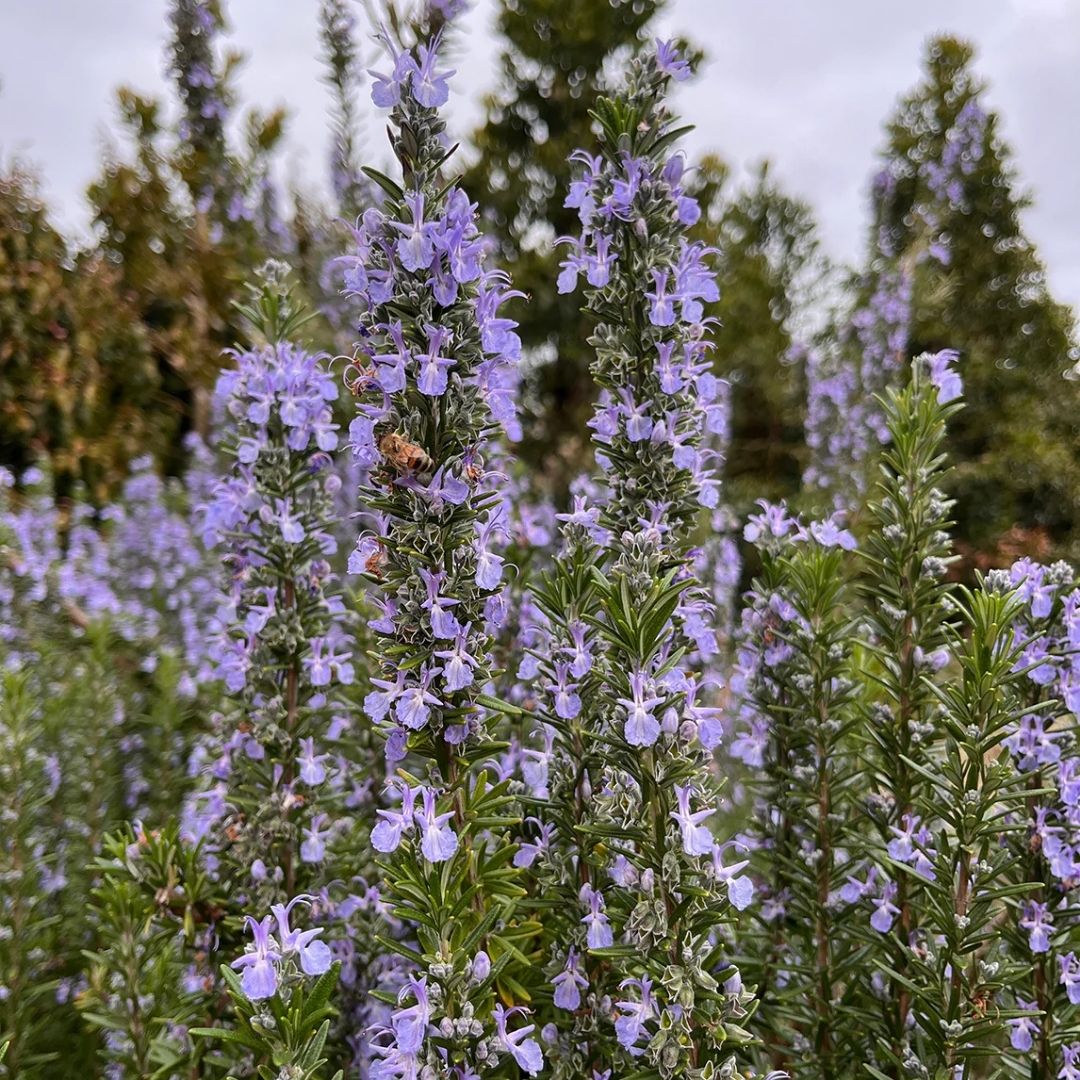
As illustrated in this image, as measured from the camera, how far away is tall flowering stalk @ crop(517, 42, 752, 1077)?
1124 millimetres

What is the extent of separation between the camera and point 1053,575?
5.07 feet

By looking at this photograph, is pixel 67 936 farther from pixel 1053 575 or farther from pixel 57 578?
pixel 1053 575

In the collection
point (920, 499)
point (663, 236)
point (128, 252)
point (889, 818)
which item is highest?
point (128, 252)

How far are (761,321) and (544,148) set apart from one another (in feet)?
13.9

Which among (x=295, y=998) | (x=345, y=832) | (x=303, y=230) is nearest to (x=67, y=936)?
(x=345, y=832)

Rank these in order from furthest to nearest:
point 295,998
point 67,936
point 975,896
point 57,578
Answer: point 57,578 < point 67,936 < point 975,896 < point 295,998

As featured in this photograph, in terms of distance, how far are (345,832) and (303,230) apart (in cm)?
768

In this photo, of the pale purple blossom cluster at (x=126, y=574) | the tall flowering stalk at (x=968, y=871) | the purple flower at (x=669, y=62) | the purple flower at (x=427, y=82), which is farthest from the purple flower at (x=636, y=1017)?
the pale purple blossom cluster at (x=126, y=574)

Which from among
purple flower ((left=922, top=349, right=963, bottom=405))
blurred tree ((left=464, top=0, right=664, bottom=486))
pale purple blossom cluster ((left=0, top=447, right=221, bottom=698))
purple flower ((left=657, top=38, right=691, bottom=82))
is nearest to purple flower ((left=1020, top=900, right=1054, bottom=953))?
purple flower ((left=922, top=349, right=963, bottom=405))

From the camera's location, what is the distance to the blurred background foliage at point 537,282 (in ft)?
20.6

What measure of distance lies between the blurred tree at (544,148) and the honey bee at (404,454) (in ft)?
26.3

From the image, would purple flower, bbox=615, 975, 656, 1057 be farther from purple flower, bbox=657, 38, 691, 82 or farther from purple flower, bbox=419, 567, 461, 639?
purple flower, bbox=657, 38, 691, 82

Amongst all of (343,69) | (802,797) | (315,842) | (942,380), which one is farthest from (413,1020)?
(343,69)

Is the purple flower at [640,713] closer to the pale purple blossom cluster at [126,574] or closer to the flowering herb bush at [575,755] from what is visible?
the flowering herb bush at [575,755]
